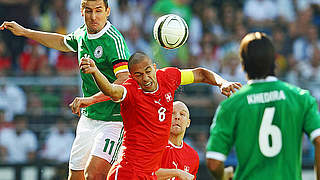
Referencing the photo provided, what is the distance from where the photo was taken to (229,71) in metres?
13.2

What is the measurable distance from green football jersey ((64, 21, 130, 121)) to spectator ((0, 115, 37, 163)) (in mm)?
5688

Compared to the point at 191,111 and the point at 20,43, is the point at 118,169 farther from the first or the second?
the point at 20,43

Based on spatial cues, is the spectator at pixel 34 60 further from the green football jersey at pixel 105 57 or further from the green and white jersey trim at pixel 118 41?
the green and white jersey trim at pixel 118 41

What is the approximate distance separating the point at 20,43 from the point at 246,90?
32.2 ft

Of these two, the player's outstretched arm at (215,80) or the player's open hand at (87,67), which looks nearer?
the player's open hand at (87,67)

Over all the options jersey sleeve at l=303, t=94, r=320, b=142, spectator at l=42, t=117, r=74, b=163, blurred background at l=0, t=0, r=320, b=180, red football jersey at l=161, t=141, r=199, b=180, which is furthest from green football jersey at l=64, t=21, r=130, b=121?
spectator at l=42, t=117, r=74, b=163

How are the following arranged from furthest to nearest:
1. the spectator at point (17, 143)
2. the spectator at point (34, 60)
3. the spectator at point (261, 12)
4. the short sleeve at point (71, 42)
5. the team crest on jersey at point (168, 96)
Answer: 1. the spectator at point (261, 12)
2. the spectator at point (34, 60)
3. the spectator at point (17, 143)
4. the short sleeve at point (71, 42)
5. the team crest on jersey at point (168, 96)

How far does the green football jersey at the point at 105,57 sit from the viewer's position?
633 centimetres

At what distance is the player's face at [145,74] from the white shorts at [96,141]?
90 cm

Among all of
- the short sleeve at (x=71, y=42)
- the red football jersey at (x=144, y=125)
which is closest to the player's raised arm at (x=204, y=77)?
the red football jersey at (x=144, y=125)

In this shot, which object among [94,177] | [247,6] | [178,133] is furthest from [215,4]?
[94,177]

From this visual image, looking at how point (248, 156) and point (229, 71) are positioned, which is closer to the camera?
point (248, 156)

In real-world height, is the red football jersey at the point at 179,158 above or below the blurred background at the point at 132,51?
below

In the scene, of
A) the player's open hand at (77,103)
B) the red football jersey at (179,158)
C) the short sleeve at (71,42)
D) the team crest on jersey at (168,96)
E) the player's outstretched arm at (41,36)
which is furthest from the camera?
the player's outstretched arm at (41,36)
